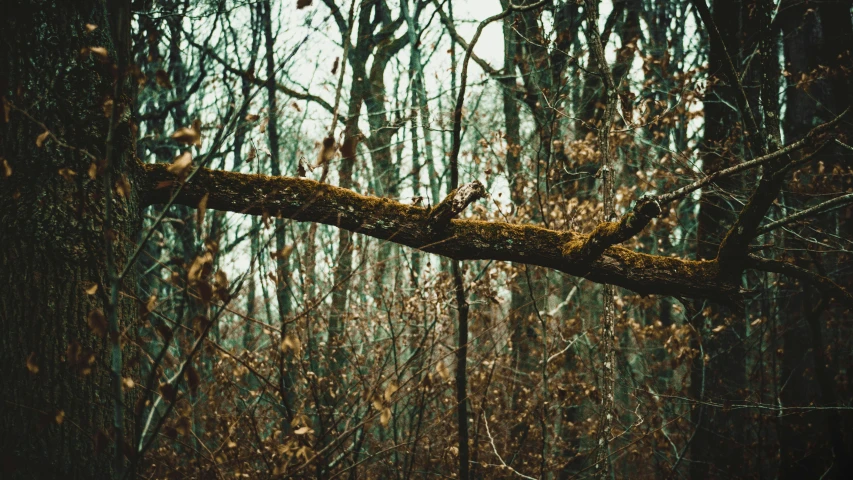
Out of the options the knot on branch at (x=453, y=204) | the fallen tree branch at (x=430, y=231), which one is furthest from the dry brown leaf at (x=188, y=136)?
the knot on branch at (x=453, y=204)

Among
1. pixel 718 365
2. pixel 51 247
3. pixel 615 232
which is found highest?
pixel 615 232

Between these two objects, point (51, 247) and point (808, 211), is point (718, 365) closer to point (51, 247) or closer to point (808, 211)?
point (808, 211)

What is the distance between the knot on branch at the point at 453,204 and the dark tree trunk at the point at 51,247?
5.76ft

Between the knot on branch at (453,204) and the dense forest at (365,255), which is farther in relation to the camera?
the knot on branch at (453,204)

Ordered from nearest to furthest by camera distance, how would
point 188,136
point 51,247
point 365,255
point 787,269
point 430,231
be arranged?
point 188,136, point 51,247, point 430,231, point 787,269, point 365,255

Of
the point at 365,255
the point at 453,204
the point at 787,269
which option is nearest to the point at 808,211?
the point at 787,269

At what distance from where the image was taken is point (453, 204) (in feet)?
11.2

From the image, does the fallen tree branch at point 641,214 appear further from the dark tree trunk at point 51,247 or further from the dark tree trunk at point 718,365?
the dark tree trunk at point 718,365

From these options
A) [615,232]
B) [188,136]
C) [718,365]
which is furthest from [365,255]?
[718,365]

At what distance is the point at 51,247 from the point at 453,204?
2.18 metres

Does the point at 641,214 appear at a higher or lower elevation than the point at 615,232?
higher

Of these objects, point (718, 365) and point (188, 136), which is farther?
point (718, 365)

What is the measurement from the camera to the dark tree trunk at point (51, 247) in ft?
8.93

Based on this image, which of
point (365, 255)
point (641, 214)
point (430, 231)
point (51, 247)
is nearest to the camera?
point (51, 247)
